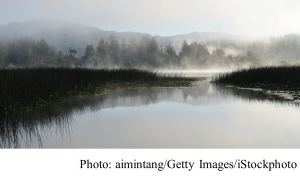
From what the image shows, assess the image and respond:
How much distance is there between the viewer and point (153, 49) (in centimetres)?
8112

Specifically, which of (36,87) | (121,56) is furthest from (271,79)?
(121,56)

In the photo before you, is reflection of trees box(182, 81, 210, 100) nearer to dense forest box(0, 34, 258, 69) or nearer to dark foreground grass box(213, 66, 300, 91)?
dark foreground grass box(213, 66, 300, 91)

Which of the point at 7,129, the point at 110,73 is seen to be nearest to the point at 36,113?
the point at 7,129

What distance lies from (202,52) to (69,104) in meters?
84.7

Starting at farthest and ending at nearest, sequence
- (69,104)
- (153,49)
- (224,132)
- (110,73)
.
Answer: (153,49), (110,73), (69,104), (224,132)

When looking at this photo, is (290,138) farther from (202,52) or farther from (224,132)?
(202,52)

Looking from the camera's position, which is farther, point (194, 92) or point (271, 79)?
point (271, 79)

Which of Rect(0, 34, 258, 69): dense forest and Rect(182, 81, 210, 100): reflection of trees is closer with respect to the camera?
Rect(182, 81, 210, 100): reflection of trees

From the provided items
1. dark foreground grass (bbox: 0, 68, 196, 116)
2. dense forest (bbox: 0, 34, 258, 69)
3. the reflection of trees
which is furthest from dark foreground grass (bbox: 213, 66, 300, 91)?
dense forest (bbox: 0, 34, 258, 69)

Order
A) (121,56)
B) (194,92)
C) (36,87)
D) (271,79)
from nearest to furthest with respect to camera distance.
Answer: (36,87), (194,92), (271,79), (121,56)

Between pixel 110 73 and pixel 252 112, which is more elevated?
pixel 110 73

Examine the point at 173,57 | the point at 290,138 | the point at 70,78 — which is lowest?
the point at 290,138

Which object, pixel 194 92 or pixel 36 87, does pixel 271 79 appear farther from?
pixel 36 87

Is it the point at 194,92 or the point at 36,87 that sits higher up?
the point at 36,87
